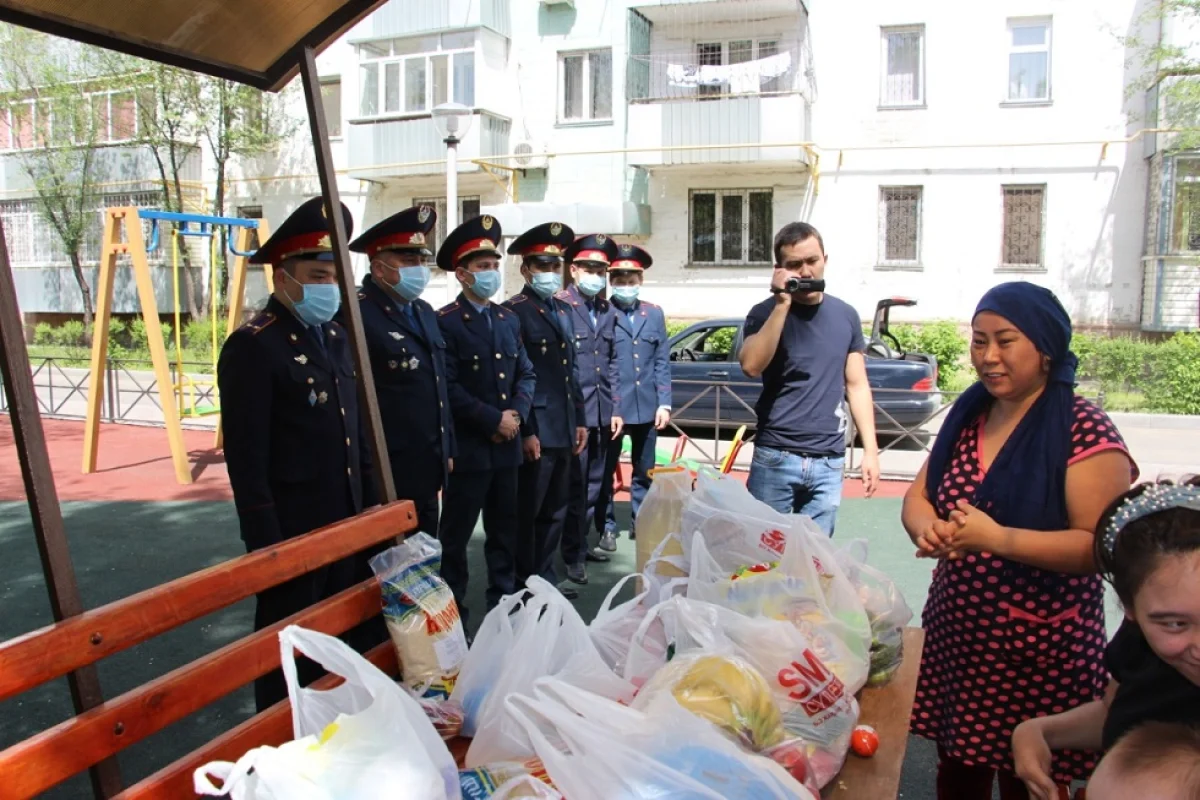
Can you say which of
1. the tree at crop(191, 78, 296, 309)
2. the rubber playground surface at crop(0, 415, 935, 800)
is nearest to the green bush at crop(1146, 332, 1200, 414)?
the rubber playground surface at crop(0, 415, 935, 800)

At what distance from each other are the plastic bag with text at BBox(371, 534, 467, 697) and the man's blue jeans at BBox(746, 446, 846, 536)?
1854mm

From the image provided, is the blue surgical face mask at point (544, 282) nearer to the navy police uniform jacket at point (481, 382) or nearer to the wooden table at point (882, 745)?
the navy police uniform jacket at point (481, 382)

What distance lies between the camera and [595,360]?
6012mm

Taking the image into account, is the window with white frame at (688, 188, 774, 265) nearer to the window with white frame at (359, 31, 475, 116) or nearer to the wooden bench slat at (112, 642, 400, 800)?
the window with white frame at (359, 31, 475, 116)

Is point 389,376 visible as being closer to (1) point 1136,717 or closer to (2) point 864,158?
(1) point 1136,717

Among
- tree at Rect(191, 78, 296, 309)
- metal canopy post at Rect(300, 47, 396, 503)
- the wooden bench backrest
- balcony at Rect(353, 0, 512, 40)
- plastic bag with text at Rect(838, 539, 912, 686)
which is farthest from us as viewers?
tree at Rect(191, 78, 296, 309)

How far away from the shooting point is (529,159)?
20.2 meters

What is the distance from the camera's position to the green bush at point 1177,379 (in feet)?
41.2

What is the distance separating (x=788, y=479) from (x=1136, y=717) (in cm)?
211

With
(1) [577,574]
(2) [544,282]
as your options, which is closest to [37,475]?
(2) [544,282]

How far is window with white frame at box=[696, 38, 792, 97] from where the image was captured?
17906 millimetres

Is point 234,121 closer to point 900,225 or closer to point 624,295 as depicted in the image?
point 900,225

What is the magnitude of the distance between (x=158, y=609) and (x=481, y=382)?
9.75ft

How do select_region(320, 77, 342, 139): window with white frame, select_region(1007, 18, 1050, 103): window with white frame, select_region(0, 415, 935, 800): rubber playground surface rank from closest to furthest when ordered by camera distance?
select_region(0, 415, 935, 800): rubber playground surface, select_region(1007, 18, 1050, 103): window with white frame, select_region(320, 77, 342, 139): window with white frame
